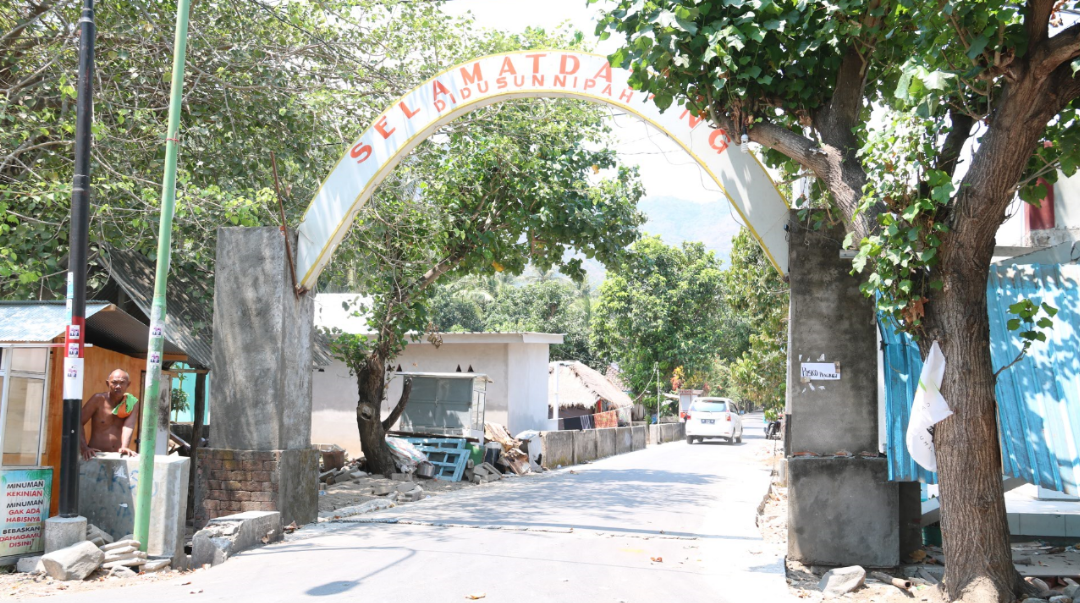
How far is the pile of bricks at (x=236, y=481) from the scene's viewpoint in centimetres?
955

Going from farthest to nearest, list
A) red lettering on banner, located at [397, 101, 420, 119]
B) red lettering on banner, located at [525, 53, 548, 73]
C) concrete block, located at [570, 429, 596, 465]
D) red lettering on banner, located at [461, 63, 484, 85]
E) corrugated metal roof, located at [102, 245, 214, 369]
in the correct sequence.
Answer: concrete block, located at [570, 429, 596, 465]
corrugated metal roof, located at [102, 245, 214, 369]
red lettering on banner, located at [397, 101, 420, 119]
red lettering on banner, located at [461, 63, 484, 85]
red lettering on banner, located at [525, 53, 548, 73]

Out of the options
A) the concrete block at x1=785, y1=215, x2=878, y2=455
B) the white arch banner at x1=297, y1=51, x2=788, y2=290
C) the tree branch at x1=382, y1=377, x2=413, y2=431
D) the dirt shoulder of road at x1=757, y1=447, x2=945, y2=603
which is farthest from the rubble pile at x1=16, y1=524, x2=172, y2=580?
the tree branch at x1=382, y1=377, x2=413, y2=431

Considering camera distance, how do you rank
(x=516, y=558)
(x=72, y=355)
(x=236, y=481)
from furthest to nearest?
(x=236, y=481)
(x=516, y=558)
(x=72, y=355)

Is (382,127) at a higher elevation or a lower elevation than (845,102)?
higher

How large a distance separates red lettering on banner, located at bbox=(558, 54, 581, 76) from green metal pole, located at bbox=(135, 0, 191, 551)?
3971mm

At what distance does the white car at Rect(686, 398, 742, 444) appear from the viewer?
32541 millimetres

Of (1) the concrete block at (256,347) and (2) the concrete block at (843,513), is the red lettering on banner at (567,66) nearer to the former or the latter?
(1) the concrete block at (256,347)

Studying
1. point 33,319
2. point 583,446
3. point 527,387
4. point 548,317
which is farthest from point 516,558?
point 548,317

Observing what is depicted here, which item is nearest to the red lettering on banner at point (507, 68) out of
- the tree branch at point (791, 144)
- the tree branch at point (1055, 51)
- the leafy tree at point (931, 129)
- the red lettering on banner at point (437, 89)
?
the red lettering on banner at point (437, 89)

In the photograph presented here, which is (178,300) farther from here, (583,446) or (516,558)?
(583,446)

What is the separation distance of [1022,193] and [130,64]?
36.6ft

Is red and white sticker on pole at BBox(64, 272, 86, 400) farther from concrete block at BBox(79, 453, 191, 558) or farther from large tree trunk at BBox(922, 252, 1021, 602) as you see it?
large tree trunk at BBox(922, 252, 1021, 602)

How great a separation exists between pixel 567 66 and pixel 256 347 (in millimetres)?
4935

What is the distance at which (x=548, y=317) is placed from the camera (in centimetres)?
4506
